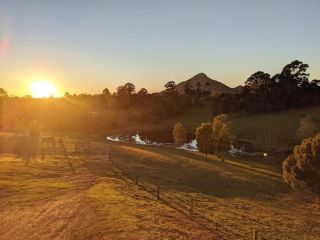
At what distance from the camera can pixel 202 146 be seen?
94.7 metres

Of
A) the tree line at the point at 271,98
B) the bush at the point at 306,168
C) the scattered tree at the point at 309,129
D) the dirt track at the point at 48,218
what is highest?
the tree line at the point at 271,98

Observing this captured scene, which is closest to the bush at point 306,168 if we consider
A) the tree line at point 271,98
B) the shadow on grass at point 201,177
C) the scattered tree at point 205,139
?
the shadow on grass at point 201,177

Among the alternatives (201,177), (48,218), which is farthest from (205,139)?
(48,218)

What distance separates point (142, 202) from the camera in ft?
134

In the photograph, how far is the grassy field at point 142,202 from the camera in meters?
31.2

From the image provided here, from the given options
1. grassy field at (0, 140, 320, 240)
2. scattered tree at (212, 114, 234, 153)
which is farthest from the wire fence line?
scattered tree at (212, 114, 234, 153)

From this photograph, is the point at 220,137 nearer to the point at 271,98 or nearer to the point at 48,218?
the point at 48,218

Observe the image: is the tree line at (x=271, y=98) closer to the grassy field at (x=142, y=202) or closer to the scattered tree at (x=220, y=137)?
the scattered tree at (x=220, y=137)

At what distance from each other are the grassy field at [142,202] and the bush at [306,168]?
2.27m

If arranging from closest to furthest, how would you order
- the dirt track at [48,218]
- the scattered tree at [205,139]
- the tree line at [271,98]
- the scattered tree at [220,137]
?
the dirt track at [48,218] → the scattered tree at [220,137] → the scattered tree at [205,139] → the tree line at [271,98]

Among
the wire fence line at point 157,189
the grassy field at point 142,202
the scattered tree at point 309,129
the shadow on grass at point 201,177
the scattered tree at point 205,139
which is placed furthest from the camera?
the scattered tree at point 309,129

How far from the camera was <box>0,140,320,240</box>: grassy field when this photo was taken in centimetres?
3122

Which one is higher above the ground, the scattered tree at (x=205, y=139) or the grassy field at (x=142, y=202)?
the scattered tree at (x=205, y=139)

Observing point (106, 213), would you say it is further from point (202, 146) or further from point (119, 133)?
point (119, 133)
